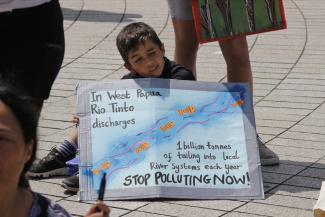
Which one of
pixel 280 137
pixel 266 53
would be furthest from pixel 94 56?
pixel 280 137

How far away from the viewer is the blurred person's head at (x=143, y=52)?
2.93 m

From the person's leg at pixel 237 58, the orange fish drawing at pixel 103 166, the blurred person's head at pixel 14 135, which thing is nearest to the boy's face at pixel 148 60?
the person's leg at pixel 237 58

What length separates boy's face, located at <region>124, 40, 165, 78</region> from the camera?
2918mm

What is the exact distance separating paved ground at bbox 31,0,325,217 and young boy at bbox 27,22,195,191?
0.28 ft

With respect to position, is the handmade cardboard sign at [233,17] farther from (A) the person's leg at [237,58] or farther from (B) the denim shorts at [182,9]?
(B) the denim shorts at [182,9]

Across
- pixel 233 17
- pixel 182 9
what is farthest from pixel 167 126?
pixel 182 9

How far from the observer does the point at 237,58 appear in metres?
2.98

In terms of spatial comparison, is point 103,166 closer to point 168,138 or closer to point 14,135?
point 168,138

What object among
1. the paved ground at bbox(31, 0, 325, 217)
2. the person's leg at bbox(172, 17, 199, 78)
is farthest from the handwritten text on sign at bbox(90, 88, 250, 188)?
the person's leg at bbox(172, 17, 199, 78)

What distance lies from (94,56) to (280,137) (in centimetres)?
273

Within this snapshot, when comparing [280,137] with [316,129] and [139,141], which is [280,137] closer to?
[316,129]

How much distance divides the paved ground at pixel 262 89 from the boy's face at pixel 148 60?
858 millimetres

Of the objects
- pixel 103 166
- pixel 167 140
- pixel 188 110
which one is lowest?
pixel 103 166

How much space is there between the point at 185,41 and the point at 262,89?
1297 millimetres
